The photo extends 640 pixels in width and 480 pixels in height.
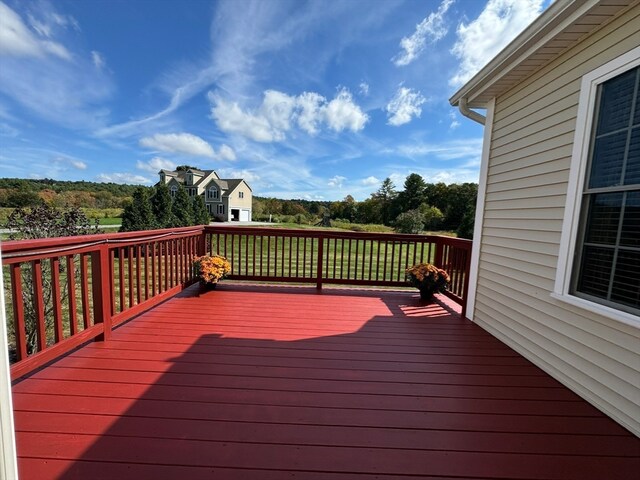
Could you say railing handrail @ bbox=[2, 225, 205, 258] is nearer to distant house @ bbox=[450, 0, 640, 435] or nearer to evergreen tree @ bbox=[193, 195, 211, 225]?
distant house @ bbox=[450, 0, 640, 435]

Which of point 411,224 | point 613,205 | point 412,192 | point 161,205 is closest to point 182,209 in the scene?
point 161,205

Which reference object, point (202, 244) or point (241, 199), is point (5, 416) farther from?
point (241, 199)

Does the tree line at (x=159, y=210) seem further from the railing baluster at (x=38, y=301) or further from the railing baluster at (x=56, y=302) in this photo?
the railing baluster at (x=38, y=301)

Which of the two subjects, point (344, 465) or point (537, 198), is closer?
point (344, 465)

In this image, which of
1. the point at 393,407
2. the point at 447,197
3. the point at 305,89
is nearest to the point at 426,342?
the point at 393,407

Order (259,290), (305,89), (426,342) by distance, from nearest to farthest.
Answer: (426,342) < (259,290) < (305,89)

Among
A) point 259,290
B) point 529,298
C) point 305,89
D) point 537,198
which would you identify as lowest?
point 259,290

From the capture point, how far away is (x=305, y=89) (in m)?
8.49

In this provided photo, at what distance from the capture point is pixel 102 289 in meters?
2.35

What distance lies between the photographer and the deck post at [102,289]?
230 centimetres

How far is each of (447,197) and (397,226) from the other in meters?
9.48

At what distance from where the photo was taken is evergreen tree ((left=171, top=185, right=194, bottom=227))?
12.4 metres

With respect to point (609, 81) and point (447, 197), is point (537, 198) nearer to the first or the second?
point (609, 81)

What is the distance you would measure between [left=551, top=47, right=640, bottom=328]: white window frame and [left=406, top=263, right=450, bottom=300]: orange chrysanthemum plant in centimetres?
179
